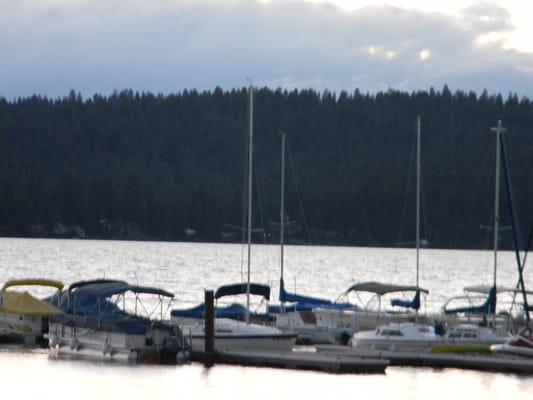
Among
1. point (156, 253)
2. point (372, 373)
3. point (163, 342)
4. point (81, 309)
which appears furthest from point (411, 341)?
point (156, 253)

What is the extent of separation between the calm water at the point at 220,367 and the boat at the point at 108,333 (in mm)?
721

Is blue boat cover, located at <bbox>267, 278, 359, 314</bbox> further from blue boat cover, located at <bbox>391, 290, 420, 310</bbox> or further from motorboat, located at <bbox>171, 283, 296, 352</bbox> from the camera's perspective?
motorboat, located at <bbox>171, 283, 296, 352</bbox>

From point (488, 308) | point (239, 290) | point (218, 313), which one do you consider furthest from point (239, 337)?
point (488, 308)

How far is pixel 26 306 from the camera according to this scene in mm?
48531

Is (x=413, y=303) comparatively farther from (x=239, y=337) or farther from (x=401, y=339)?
(x=239, y=337)

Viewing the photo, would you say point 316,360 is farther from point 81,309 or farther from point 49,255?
point 49,255

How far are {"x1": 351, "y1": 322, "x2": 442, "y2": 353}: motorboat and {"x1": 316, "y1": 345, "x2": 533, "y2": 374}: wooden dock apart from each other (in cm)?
129

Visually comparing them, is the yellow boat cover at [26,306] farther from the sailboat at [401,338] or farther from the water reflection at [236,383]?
the sailboat at [401,338]

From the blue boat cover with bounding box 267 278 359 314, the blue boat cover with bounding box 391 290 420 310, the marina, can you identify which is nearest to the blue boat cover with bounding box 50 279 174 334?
the marina

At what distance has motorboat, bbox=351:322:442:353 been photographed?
4491 centimetres

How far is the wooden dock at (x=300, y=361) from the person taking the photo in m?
41.0

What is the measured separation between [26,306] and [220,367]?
923 centimetres

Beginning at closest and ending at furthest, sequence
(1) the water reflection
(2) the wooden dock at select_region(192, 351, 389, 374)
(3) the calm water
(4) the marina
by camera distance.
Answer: (1) the water reflection → (3) the calm water → (2) the wooden dock at select_region(192, 351, 389, 374) → (4) the marina

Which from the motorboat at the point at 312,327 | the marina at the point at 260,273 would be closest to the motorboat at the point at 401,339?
the marina at the point at 260,273
